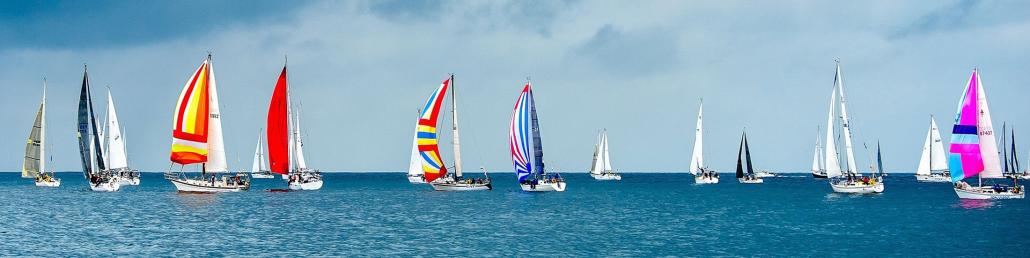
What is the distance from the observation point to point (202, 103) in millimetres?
73125

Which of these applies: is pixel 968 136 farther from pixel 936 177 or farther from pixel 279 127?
pixel 936 177

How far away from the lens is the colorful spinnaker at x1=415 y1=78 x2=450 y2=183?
82938 mm

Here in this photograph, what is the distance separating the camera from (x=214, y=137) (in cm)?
7469

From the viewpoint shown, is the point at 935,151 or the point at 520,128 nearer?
the point at 520,128

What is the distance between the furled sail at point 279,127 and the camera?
79062 millimetres

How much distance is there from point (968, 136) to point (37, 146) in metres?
106

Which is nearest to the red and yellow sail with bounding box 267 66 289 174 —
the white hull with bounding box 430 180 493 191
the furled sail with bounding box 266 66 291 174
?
the furled sail with bounding box 266 66 291 174

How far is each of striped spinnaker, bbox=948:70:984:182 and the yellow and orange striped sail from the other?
5794cm

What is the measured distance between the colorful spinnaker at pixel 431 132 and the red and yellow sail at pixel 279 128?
1171 centimetres

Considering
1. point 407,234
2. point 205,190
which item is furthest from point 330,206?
point 407,234

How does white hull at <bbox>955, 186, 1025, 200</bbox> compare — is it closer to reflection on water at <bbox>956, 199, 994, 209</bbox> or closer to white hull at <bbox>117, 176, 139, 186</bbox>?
reflection on water at <bbox>956, 199, 994, 209</bbox>

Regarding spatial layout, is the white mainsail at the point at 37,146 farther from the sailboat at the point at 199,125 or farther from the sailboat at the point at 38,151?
the sailboat at the point at 199,125

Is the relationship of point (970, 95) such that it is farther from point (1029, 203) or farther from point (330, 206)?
point (330, 206)

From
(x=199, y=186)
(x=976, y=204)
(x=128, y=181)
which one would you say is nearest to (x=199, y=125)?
(x=199, y=186)
